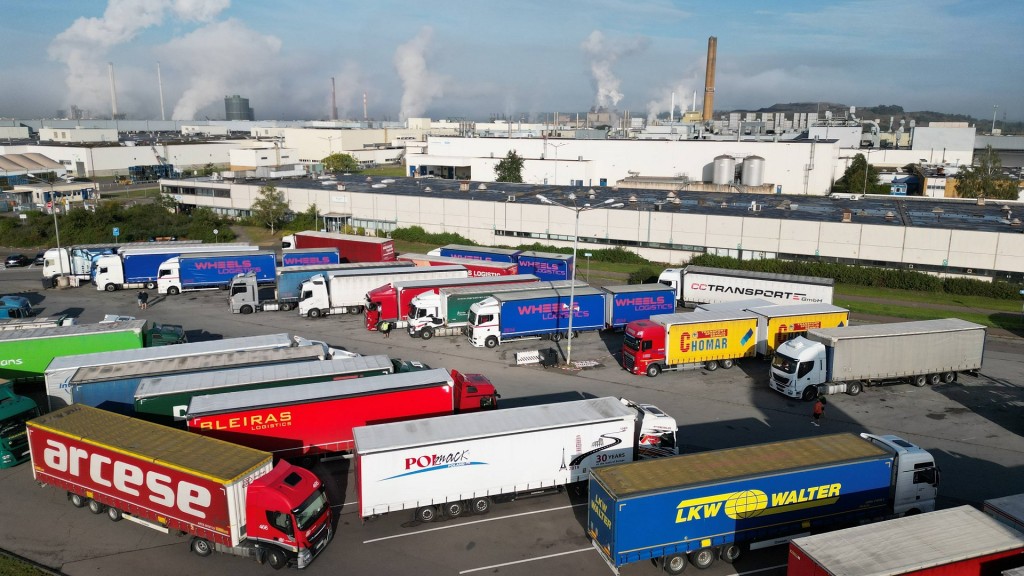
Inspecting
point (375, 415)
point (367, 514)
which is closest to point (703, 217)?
point (375, 415)

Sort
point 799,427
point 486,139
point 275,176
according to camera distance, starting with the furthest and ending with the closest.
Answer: point 486,139, point 275,176, point 799,427

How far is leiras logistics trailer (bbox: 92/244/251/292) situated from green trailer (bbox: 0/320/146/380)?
18033 millimetres

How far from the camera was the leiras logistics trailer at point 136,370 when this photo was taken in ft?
72.5

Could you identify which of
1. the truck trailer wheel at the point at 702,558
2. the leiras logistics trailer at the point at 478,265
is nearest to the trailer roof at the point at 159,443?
the truck trailer wheel at the point at 702,558

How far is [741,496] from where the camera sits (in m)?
15.7

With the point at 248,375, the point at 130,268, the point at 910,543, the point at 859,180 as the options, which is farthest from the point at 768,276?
the point at 859,180

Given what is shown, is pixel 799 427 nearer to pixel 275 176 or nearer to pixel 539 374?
pixel 539 374

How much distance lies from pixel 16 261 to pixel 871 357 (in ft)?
201

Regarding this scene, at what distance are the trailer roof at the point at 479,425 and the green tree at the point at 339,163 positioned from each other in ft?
353

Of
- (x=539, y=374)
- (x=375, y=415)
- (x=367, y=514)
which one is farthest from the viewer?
(x=539, y=374)

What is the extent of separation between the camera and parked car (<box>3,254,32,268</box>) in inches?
2103

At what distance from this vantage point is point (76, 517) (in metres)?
18.5

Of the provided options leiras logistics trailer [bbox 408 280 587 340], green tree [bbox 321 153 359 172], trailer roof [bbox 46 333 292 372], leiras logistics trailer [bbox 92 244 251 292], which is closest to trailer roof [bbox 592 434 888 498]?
trailer roof [bbox 46 333 292 372]

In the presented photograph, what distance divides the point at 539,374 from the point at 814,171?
67043mm
